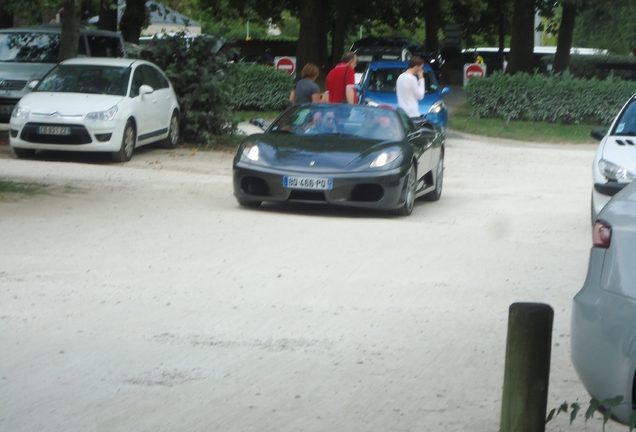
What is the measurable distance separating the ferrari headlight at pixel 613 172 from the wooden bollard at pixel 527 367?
6099 mm

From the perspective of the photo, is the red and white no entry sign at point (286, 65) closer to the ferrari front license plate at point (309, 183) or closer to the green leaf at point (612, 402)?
the ferrari front license plate at point (309, 183)

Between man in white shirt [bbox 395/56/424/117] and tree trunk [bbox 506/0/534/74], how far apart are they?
1509cm

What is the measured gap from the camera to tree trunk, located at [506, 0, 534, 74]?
3189 cm

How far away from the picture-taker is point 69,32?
19797 millimetres

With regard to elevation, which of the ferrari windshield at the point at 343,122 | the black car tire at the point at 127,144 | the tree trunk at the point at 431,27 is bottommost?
the tree trunk at the point at 431,27

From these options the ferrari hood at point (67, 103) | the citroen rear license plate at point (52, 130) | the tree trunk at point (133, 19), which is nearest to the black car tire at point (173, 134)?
the ferrari hood at point (67, 103)

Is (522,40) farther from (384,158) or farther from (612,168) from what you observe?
(612,168)

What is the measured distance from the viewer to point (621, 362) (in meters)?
4.18

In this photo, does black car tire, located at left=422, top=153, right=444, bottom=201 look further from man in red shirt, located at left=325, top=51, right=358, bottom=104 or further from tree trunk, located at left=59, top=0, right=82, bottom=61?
tree trunk, located at left=59, top=0, right=82, bottom=61

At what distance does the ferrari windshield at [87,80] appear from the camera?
16812mm

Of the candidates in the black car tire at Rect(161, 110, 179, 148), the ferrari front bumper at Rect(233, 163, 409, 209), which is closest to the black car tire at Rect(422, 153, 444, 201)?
the ferrari front bumper at Rect(233, 163, 409, 209)

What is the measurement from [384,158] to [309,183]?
907mm

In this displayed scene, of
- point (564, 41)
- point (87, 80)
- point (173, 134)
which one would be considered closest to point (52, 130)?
point (87, 80)

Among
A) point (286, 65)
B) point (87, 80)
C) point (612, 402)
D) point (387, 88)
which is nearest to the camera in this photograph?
point (612, 402)
